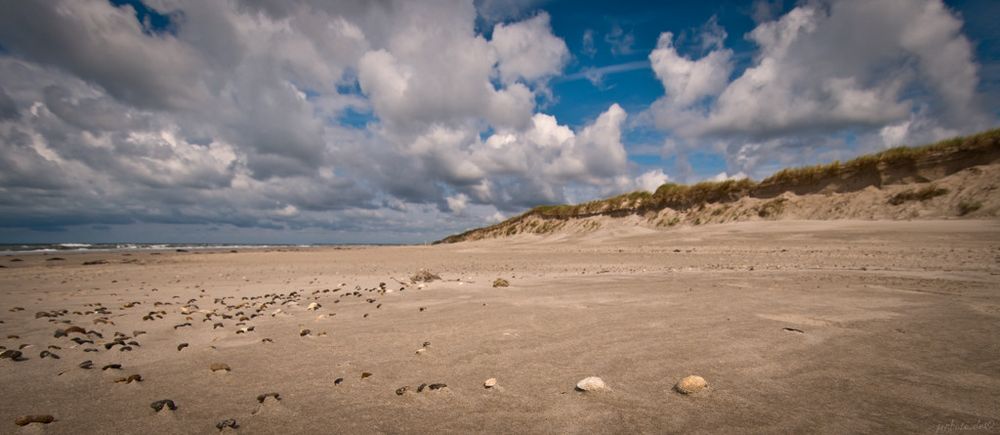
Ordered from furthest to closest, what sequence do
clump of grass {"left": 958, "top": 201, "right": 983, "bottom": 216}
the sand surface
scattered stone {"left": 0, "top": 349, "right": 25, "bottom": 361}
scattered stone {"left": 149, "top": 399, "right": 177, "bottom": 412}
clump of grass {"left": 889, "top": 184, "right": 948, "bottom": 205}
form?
clump of grass {"left": 889, "top": 184, "right": 948, "bottom": 205} → clump of grass {"left": 958, "top": 201, "right": 983, "bottom": 216} → scattered stone {"left": 0, "top": 349, "right": 25, "bottom": 361} → scattered stone {"left": 149, "top": 399, "right": 177, "bottom": 412} → the sand surface

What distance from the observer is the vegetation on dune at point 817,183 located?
14711 millimetres

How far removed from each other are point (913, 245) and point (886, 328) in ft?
34.5

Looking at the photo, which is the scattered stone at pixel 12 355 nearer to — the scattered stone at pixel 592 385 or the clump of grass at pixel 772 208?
the scattered stone at pixel 592 385

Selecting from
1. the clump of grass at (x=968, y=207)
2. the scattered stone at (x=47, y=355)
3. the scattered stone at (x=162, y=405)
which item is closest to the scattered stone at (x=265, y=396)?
the scattered stone at (x=162, y=405)

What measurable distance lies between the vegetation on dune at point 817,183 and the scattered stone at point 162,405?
21.0 m

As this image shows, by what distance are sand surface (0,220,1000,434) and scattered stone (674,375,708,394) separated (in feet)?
0.30

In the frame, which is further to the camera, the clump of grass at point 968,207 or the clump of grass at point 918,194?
the clump of grass at point 918,194

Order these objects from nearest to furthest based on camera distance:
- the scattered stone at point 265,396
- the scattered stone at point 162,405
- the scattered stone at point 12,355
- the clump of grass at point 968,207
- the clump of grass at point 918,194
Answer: the scattered stone at point 162,405 → the scattered stone at point 265,396 → the scattered stone at point 12,355 → the clump of grass at point 968,207 → the clump of grass at point 918,194

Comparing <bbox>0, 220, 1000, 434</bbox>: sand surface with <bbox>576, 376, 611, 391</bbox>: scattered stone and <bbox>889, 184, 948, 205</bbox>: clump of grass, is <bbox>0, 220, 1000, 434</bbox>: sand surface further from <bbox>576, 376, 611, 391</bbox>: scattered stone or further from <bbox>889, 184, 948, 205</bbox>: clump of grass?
<bbox>889, 184, 948, 205</bbox>: clump of grass

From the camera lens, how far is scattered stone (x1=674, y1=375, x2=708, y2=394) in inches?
96.4

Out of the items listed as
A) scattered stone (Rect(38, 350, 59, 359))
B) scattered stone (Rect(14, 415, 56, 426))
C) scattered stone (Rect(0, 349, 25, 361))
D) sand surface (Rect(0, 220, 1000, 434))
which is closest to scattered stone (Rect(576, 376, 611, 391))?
sand surface (Rect(0, 220, 1000, 434))

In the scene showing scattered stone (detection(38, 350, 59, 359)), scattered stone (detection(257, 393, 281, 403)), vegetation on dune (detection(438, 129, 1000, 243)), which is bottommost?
scattered stone (detection(257, 393, 281, 403))

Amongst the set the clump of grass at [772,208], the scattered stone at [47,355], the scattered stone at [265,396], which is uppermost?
the clump of grass at [772,208]

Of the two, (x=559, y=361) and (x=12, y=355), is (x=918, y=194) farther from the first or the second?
(x=12, y=355)
